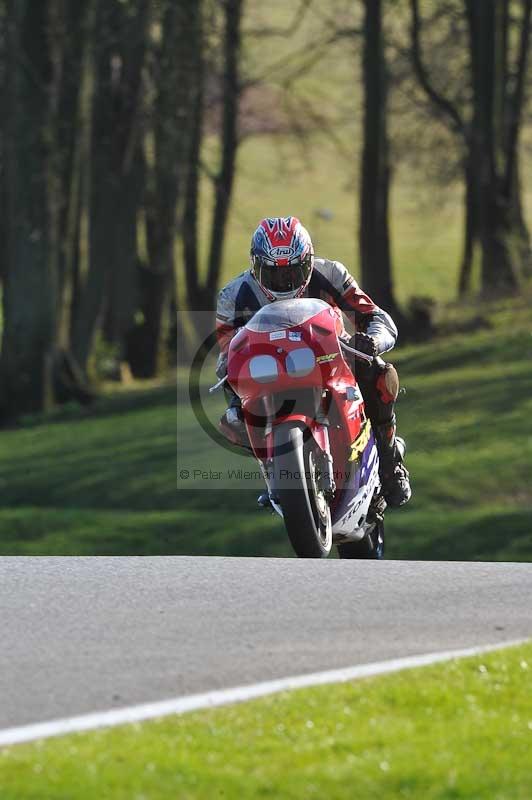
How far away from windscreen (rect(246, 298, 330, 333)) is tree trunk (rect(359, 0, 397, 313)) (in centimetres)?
2462

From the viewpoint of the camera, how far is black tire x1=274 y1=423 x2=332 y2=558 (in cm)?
936

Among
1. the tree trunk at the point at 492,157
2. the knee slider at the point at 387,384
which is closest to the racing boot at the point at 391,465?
the knee slider at the point at 387,384

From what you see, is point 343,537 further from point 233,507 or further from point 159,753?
point 233,507

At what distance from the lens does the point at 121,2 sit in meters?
30.8

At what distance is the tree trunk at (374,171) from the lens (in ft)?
111

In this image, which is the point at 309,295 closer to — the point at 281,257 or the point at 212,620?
the point at 281,257

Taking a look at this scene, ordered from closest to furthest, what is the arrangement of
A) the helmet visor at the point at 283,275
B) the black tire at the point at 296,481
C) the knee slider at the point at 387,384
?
the black tire at the point at 296,481, the helmet visor at the point at 283,275, the knee slider at the point at 387,384

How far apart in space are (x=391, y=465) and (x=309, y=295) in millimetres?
1382

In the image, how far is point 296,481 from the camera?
936cm

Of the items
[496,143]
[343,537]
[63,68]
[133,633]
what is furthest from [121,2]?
[133,633]

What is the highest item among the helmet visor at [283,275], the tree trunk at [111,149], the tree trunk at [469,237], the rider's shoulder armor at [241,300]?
the helmet visor at [283,275]

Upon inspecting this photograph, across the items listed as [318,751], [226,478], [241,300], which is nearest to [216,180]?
[226,478]

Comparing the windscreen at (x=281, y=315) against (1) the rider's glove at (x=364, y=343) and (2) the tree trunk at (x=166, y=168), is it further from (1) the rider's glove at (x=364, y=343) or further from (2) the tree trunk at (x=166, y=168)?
(2) the tree trunk at (x=166, y=168)

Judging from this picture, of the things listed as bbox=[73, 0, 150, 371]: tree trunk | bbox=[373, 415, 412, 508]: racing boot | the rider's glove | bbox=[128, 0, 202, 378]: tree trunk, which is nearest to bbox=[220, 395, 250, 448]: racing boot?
the rider's glove
